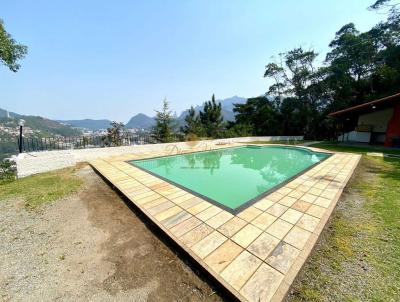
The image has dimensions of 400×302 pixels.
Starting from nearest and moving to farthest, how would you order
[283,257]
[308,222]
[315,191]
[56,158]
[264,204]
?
[283,257]
[308,222]
[264,204]
[315,191]
[56,158]

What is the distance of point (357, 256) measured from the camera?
91.1 inches

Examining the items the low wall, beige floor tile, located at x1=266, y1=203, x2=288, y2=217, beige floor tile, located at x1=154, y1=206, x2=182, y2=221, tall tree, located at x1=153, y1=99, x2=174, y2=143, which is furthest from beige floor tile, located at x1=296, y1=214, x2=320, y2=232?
tall tree, located at x1=153, y1=99, x2=174, y2=143

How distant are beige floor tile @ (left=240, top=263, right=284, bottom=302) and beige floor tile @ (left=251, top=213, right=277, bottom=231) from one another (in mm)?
851

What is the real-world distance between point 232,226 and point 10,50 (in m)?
9.12

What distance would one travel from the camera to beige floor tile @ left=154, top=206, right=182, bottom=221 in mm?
3207

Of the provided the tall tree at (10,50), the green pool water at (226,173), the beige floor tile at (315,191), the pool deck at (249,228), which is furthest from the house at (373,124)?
the tall tree at (10,50)

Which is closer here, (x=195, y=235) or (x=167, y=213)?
(x=195, y=235)

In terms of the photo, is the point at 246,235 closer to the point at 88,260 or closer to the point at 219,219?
the point at 219,219

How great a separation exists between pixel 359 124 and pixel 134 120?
13503 cm

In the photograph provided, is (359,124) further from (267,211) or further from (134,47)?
(134,47)

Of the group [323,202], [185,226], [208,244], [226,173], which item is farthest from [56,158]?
[323,202]

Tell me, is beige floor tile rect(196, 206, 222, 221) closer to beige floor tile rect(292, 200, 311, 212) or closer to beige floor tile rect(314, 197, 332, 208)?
beige floor tile rect(292, 200, 311, 212)

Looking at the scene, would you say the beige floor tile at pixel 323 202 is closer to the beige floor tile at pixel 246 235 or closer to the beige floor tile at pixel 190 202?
the beige floor tile at pixel 246 235

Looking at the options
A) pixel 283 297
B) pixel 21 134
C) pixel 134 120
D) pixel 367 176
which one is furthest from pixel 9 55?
pixel 134 120
